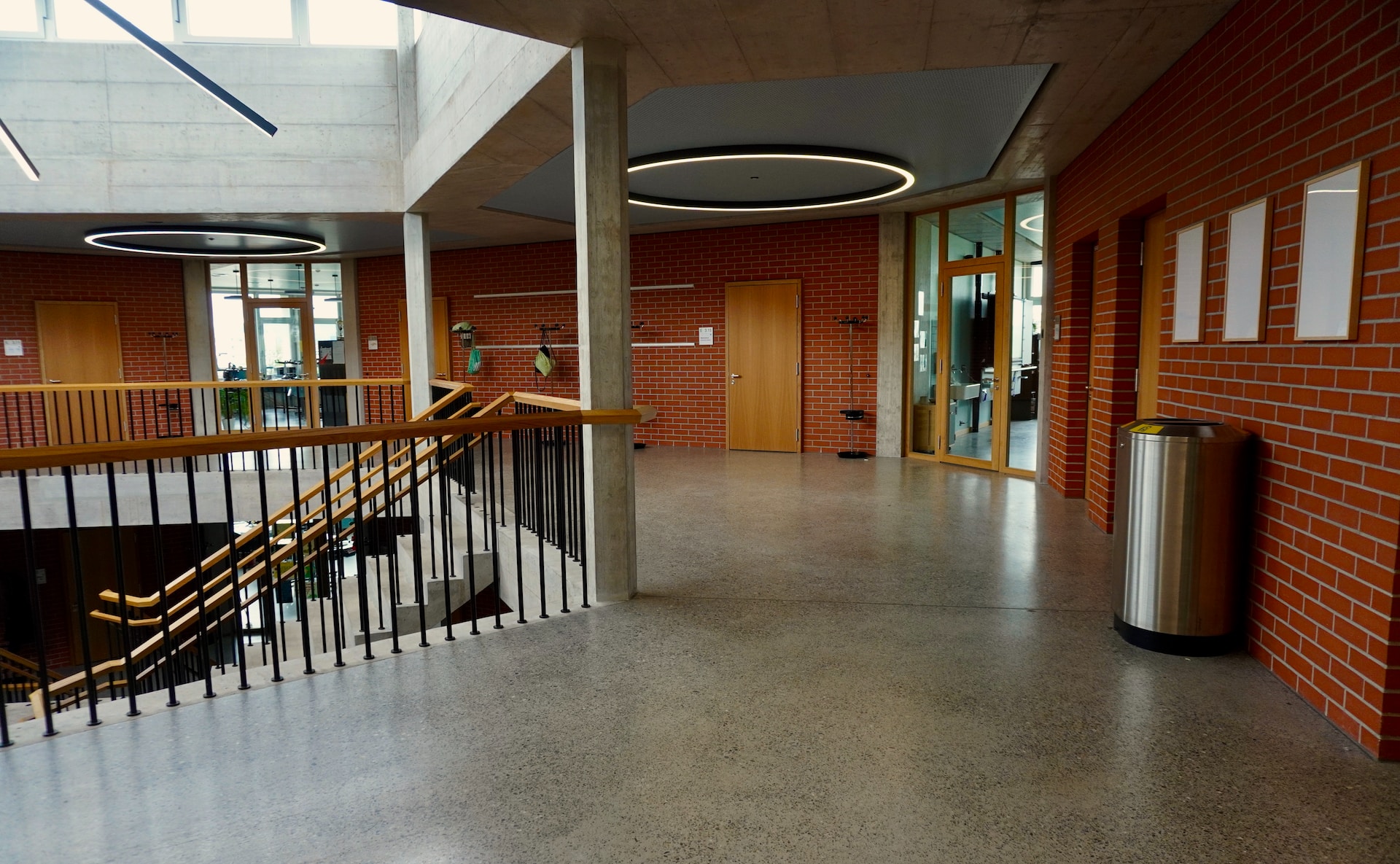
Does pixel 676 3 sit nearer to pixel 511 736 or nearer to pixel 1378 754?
pixel 511 736

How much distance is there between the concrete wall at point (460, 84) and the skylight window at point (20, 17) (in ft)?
11.1

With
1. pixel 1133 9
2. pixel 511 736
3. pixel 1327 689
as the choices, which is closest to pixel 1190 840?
pixel 1327 689

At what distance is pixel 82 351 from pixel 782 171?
9.86 m

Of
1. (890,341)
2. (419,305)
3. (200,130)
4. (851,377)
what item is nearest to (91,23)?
(200,130)

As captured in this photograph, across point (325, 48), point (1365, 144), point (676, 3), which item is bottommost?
point (1365, 144)

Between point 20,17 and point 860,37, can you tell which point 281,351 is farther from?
point 860,37

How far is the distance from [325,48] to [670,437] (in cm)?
532

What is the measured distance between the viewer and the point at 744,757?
2256 mm

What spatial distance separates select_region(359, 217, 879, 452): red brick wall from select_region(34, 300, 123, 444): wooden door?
3.31 m

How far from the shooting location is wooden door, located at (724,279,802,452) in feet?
29.2

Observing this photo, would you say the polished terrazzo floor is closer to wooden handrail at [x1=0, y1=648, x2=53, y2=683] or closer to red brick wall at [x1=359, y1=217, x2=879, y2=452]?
red brick wall at [x1=359, y1=217, x2=879, y2=452]

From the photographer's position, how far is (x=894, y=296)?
8.30 m

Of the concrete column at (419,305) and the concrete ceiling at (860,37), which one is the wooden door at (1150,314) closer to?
the concrete ceiling at (860,37)

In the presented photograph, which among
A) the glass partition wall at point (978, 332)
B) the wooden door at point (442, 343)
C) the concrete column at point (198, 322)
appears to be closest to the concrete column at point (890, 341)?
the glass partition wall at point (978, 332)
